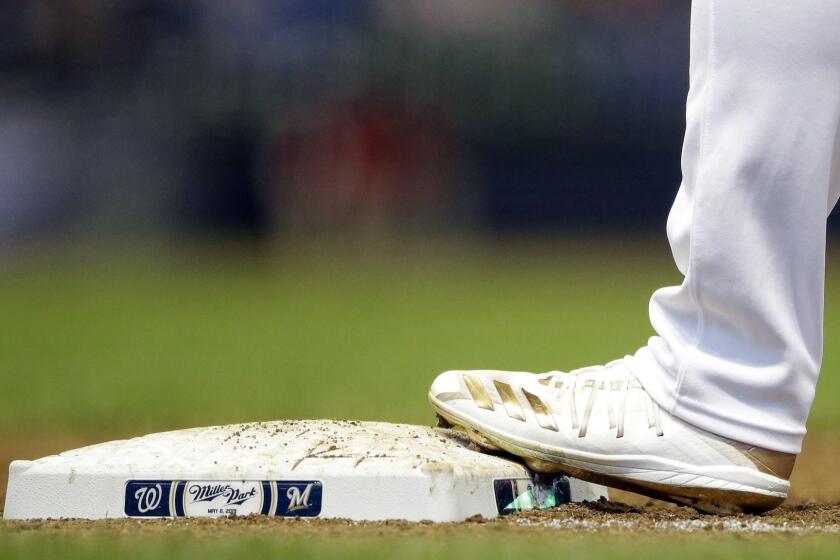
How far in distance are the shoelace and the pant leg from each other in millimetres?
73

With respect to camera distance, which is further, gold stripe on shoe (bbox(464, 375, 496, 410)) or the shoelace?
gold stripe on shoe (bbox(464, 375, 496, 410))

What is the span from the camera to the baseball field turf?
4.77ft

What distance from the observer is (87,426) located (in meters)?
3.54

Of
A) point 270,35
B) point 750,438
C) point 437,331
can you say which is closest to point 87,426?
point 750,438

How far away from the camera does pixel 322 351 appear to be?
6.09m

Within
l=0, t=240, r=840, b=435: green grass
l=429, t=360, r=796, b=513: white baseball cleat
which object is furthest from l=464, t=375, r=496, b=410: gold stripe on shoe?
l=0, t=240, r=840, b=435: green grass

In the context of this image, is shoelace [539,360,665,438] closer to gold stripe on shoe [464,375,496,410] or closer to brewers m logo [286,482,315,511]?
gold stripe on shoe [464,375,496,410]

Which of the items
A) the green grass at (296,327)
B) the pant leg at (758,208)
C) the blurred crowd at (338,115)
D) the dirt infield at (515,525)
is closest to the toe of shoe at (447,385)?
the dirt infield at (515,525)

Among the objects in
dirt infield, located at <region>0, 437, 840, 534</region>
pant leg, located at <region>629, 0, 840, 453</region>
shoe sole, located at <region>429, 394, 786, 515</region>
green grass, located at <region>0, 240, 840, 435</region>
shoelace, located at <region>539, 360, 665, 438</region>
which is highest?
pant leg, located at <region>629, 0, 840, 453</region>

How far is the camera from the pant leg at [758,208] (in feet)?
4.97

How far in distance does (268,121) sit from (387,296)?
14.3ft

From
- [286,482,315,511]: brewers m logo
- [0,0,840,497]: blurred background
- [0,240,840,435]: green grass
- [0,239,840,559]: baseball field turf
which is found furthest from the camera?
[0,0,840,497]: blurred background

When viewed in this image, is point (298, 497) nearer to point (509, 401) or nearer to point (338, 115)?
point (509, 401)

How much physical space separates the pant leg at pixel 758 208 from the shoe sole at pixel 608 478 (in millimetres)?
92
